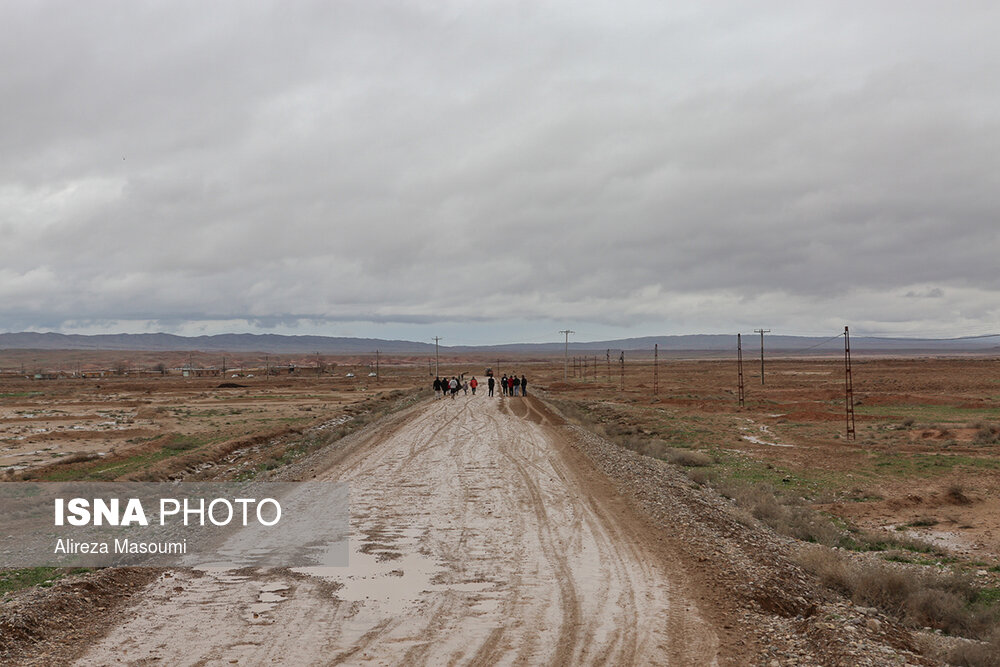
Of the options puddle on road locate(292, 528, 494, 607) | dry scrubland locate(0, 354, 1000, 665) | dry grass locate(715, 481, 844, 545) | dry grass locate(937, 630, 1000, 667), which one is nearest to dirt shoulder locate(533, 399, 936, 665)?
dry grass locate(937, 630, 1000, 667)

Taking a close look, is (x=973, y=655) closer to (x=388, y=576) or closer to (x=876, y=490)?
(x=388, y=576)

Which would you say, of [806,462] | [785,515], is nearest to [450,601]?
[785,515]

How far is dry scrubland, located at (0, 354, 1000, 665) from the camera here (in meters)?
11.1

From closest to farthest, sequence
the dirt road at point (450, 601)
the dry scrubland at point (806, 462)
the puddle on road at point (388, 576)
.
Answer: the dirt road at point (450, 601)
the puddle on road at point (388, 576)
the dry scrubland at point (806, 462)

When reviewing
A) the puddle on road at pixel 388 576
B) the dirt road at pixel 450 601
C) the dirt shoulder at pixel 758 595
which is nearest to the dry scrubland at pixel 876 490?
the dirt shoulder at pixel 758 595

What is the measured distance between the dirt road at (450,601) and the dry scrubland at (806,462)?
9.04 feet

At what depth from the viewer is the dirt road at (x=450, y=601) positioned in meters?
7.95

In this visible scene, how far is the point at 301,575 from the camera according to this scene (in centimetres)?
1084

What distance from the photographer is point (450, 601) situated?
9719mm

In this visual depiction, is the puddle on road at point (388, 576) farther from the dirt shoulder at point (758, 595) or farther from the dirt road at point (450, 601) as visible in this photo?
the dirt shoulder at point (758, 595)

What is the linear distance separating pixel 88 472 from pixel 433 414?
770 inches

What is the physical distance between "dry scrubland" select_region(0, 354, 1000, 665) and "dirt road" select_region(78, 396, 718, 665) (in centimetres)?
276

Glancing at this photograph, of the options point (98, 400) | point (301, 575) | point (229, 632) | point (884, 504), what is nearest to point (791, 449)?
point (884, 504)

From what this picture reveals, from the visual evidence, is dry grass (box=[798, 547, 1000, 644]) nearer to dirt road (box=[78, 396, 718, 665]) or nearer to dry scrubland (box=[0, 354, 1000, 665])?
dry scrubland (box=[0, 354, 1000, 665])
